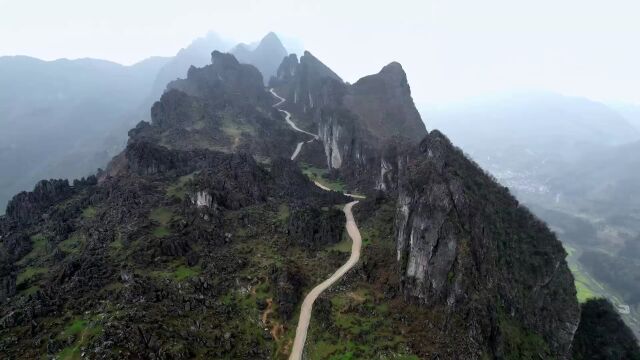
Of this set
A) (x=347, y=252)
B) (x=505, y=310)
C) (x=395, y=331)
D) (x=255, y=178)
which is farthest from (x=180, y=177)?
(x=505, y=310)

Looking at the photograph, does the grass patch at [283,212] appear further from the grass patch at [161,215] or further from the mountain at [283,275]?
the grass patch at [161,215]

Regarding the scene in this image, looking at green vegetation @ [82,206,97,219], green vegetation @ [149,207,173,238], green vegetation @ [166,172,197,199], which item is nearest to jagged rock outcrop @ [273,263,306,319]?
green vegetation @ [149,207,173,238]

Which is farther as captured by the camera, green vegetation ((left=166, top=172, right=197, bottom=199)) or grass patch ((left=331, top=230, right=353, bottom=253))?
green vegetation ((left=166, top=172, right=197, bottom=199))

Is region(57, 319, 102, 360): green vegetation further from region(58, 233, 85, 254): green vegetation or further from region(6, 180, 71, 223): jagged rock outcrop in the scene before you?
region(6, 180, 71, 223): jagged rock outcrop

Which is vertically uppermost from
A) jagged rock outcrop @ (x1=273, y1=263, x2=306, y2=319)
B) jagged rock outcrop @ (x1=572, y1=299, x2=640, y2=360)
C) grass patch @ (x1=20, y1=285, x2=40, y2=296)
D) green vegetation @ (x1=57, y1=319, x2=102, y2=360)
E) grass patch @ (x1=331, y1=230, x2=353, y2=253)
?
grass patch @ (x1=331, y1=230, x2=353, y2=253)

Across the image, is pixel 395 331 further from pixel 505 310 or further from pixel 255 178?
pixel 255 178

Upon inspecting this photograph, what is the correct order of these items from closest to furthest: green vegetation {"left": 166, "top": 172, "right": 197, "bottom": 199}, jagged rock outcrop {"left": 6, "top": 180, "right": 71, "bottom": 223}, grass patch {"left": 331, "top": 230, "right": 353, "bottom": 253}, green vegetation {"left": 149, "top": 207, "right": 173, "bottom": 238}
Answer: grass patch {"left": 331, "top": 230, "right": 353, "bottom": 253} → green vegetation {"left": 149, "top": 207, "right": 173, "bottom": 238} → green vegetation {"left": 166, "top": 172, "right": 197, "bottom": 199} → jagged rock outcrop {"left": 6, "top": 180, "right": 71, "bottom": 223}

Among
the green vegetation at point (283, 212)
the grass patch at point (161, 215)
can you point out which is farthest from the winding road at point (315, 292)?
the grass patch at point (161, 215)
